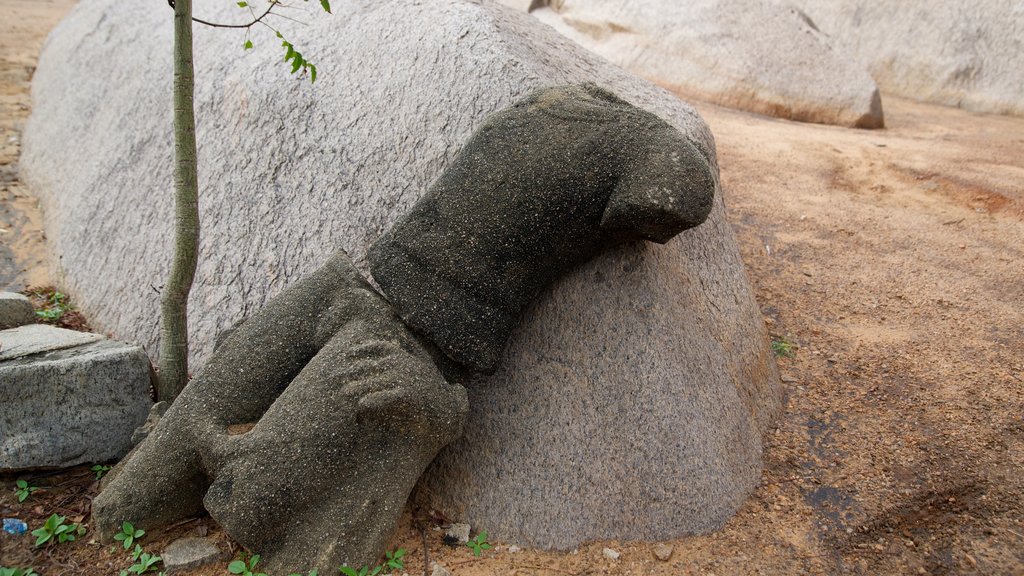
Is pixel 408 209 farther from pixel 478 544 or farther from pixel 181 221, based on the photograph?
pixel 478 544

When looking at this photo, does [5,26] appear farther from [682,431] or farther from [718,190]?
[682,431]

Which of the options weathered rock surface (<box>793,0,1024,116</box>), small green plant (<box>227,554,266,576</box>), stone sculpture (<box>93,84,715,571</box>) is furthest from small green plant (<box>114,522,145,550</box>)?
weathered rock surface (<box>793,0,1024,116</box>)

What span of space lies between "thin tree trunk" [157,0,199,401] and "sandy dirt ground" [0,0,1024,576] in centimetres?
48

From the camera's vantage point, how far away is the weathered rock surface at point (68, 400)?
2.50 meters

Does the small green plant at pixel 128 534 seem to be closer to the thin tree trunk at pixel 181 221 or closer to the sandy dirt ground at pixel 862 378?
the sandy dirt ground at pixel 862 378

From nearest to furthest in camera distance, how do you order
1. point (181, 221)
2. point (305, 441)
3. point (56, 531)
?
point (305, 441), point (56, 531), point (181, 221)

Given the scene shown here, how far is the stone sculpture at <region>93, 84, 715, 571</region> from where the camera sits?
6.95 ft

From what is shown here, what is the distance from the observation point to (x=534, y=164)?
232cm

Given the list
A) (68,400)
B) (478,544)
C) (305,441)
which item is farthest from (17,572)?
(478,544)

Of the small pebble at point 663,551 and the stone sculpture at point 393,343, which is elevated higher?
the stone sculpture at point 393,343

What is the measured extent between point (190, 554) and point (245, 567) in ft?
0.69

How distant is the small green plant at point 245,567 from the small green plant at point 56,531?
551 millimetres

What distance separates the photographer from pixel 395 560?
7.30ft

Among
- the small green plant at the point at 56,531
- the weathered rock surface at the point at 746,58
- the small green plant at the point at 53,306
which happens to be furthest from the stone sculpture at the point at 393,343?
the weathered rock surface at the point at 746,58
